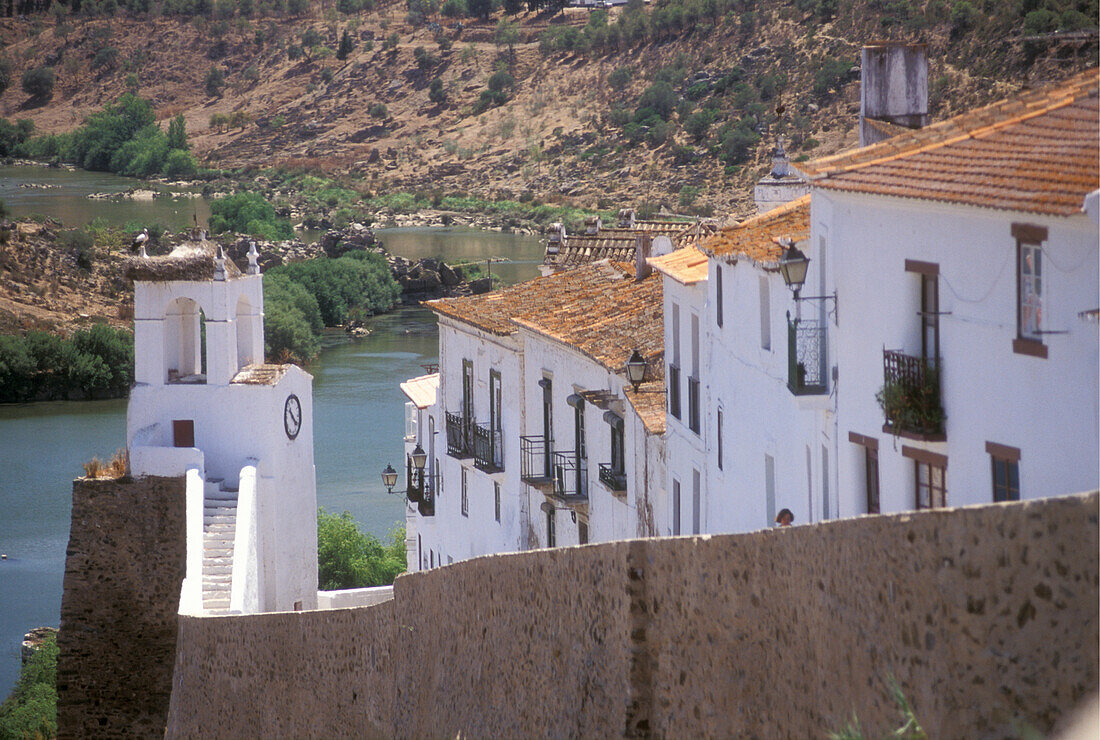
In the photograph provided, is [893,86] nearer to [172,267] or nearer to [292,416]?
[292,416]

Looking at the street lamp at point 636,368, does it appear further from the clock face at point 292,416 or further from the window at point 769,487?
the clock face at point 292,416

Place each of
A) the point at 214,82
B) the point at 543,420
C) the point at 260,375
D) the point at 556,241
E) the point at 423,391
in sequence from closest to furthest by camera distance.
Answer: the point at 260,375, the point at 543,420, the point at 556,241, the point at 423,391, the point at 214,82

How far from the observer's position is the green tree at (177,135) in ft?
504

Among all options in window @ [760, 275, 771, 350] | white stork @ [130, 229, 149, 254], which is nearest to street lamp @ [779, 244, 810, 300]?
window @ [760, 275, 771, 350]

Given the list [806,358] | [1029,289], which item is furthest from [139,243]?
[1029,289]

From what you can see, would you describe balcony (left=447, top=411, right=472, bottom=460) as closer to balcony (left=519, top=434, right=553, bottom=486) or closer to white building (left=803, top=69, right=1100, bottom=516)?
balcony (left=519, top=434, right=553, bottom=486)

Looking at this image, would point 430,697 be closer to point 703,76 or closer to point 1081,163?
point 1081,163

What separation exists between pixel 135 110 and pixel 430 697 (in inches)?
6300

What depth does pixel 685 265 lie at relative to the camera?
Answer: 61.0ft

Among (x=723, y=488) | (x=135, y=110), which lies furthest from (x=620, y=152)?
(x=723, y=488)

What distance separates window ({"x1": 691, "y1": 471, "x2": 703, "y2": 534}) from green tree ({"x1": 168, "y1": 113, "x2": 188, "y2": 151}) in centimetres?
14079

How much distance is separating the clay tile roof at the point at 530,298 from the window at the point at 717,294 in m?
7.52

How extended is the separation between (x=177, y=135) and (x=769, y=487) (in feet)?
476

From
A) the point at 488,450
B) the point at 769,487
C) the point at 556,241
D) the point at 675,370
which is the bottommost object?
the point at 488,450
